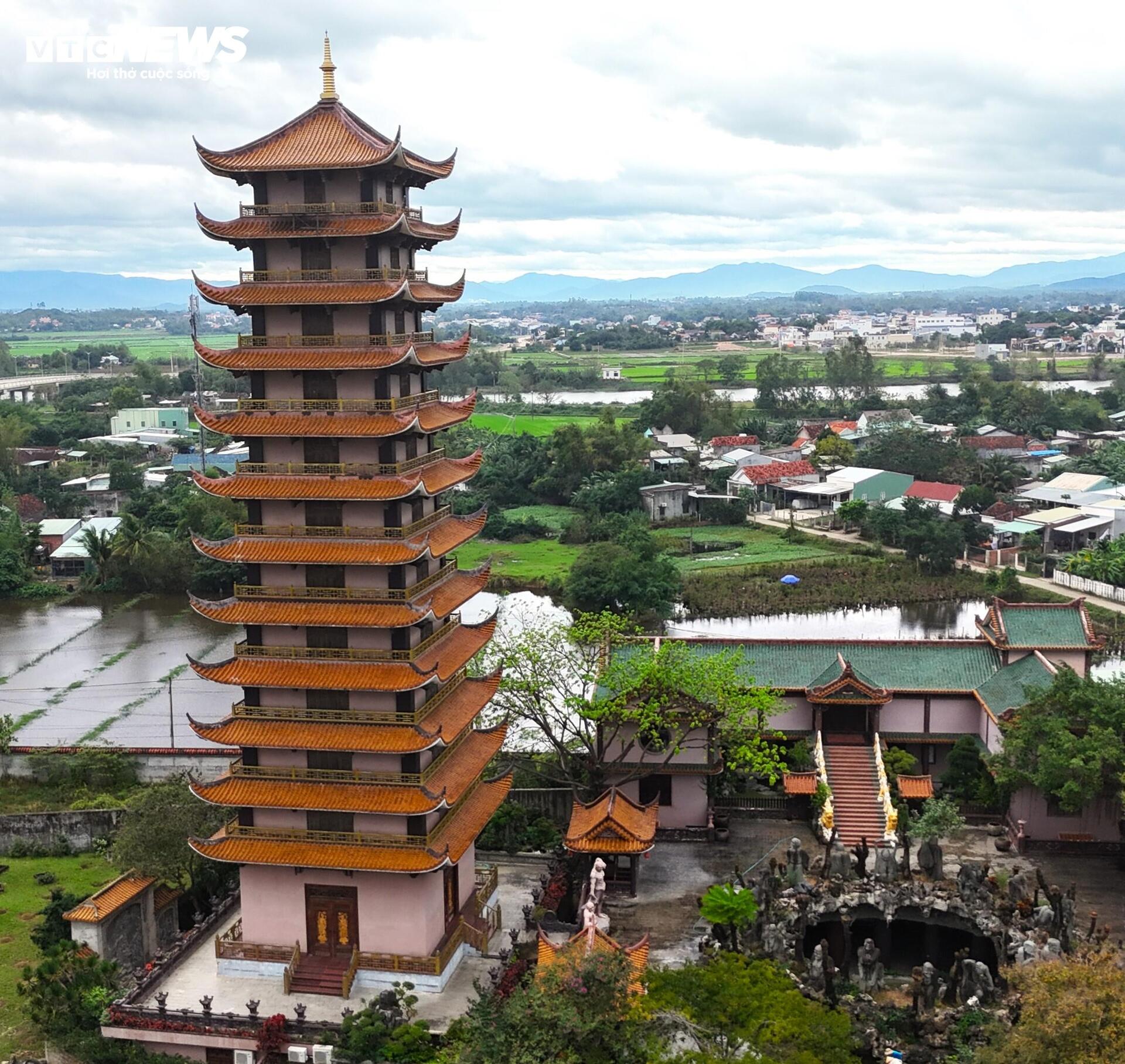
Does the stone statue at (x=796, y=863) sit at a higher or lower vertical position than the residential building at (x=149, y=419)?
lower

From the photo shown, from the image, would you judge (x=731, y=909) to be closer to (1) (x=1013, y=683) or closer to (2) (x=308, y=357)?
(1) (x=1013, y=683)

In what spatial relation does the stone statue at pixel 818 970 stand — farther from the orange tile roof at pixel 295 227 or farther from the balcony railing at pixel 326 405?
the orange tile roof at pixel 295 227

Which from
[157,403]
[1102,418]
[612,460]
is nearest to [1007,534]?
[612,460]

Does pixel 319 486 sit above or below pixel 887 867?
above

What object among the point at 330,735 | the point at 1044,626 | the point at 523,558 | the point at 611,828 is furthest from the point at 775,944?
the point at 523,558

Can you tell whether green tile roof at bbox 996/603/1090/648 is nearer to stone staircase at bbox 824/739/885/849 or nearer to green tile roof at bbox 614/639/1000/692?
green tile roof at bbox 614/639/1000/692

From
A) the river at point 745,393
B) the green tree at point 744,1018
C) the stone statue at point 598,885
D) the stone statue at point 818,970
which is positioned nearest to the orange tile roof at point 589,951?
the green tree at point 744,1018
